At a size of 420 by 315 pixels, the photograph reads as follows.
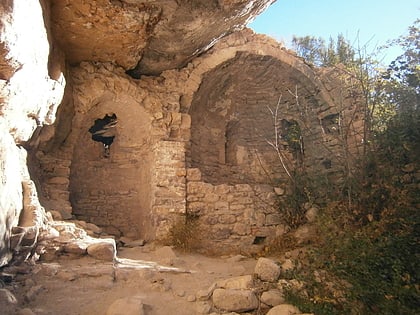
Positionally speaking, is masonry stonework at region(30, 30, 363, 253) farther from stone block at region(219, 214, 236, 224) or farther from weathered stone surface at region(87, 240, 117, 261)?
weathered stone surface at region(87, 240, 117, 261)

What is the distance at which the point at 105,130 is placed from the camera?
7266 mm

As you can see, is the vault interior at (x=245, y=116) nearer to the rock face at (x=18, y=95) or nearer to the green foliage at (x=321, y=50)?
the green foliage at (x=321, y=50)

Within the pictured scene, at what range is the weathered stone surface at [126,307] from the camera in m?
2.78

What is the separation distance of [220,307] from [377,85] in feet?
13.4

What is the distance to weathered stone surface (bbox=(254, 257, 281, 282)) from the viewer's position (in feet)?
11.5

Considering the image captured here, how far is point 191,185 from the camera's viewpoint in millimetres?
6172

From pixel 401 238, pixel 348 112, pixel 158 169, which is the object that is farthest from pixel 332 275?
pixel 348 112

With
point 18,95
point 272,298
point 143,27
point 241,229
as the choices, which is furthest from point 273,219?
point 18,95

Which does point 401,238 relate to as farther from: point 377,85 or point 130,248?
point 130,248

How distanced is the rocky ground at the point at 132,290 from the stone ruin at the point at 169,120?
0.79 metres

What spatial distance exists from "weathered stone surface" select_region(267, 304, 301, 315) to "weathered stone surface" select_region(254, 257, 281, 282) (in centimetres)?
55

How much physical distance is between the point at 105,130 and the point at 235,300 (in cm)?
523

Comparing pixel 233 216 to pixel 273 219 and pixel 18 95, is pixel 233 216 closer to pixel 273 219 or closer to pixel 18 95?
pixel 273 219

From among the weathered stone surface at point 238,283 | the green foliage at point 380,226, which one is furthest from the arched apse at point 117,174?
the green foliage at point 380,226
